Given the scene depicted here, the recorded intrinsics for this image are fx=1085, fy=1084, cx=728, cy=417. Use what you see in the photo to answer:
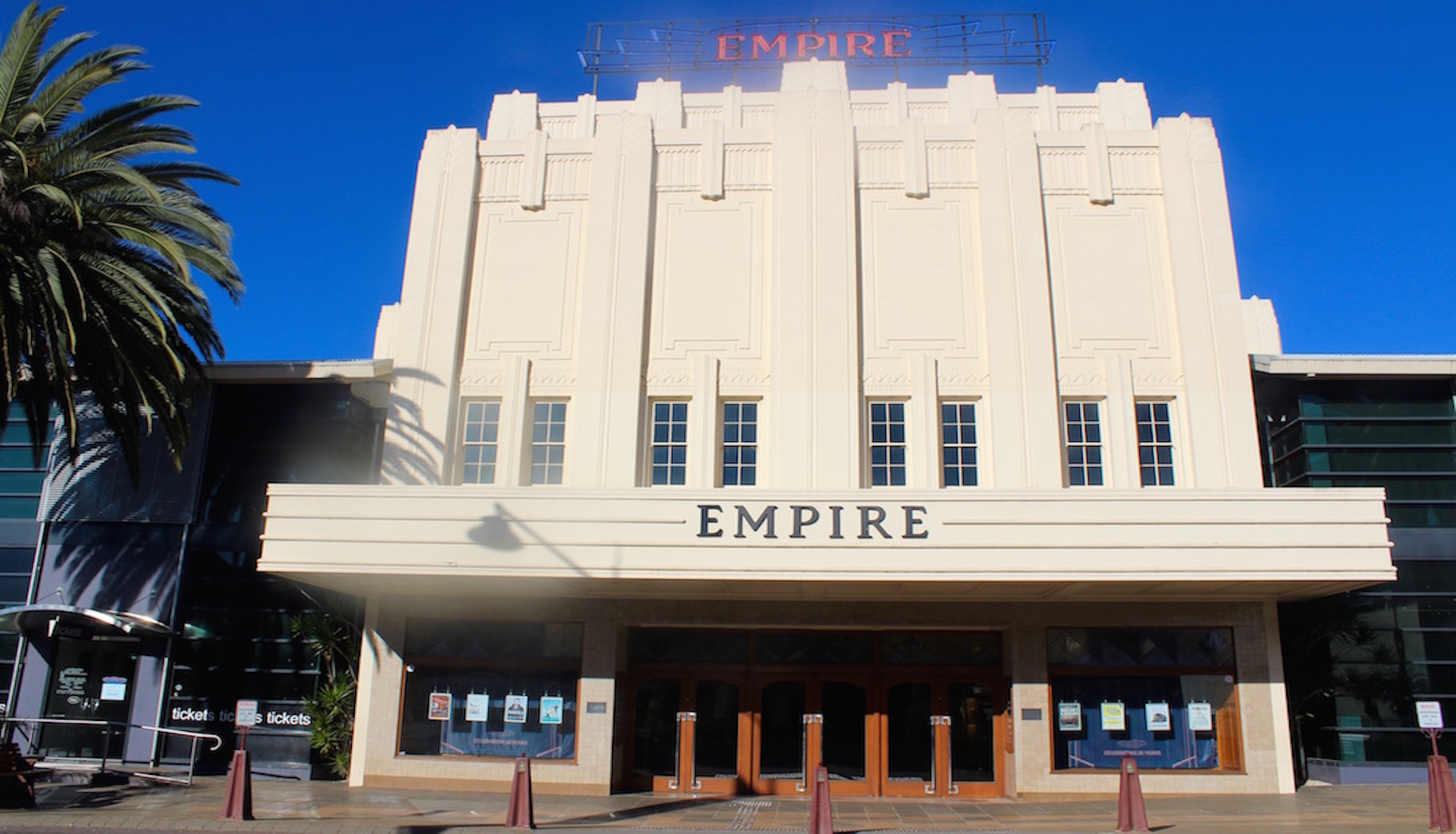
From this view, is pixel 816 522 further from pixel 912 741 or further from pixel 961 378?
pixel 912 741

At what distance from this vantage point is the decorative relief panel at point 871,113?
89.1 feet

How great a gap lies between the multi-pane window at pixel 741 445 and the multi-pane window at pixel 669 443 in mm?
846

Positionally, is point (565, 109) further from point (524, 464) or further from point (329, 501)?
point (329, 501)

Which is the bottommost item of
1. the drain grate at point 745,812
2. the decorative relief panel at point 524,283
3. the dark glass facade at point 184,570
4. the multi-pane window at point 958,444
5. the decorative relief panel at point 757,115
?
the drain grate at point 745,812

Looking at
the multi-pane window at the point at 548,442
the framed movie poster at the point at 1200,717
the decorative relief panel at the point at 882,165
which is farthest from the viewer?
the decorative relief panel at the point at 882,165

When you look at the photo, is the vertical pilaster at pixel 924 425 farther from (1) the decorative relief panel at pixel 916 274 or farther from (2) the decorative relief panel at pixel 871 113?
(2) the decorative relief panel at pixel 871 113

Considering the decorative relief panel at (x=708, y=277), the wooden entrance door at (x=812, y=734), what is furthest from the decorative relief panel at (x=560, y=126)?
the wooden entrance door at (x=812, y=734)

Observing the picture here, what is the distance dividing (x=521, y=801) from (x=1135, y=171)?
57.5 ft

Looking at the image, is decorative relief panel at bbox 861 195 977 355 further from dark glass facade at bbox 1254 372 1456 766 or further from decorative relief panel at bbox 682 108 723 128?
dark glass facade at bbox 1254 372 1456 766

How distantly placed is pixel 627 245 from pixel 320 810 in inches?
475

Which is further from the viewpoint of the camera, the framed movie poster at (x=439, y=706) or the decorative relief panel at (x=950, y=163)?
the decorative relief panel at (x=950, y=163)

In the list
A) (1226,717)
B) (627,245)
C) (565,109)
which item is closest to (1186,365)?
(1226,717)

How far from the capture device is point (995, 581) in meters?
Answer: 18.1

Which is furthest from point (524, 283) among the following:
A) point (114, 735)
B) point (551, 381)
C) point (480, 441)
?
point (114, 735)
